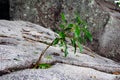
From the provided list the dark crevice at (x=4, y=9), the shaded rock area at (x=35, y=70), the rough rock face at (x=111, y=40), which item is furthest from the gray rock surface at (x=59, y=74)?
the dark crevice at (x=4, y=9)

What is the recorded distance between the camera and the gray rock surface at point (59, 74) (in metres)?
2.91

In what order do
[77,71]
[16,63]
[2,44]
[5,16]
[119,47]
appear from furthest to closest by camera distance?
[5,16] < [119,47] < [2,44] < [77,71] < [16,63]

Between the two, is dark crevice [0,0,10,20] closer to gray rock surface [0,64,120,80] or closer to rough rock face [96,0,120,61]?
rough rock face [96,0,120,61]

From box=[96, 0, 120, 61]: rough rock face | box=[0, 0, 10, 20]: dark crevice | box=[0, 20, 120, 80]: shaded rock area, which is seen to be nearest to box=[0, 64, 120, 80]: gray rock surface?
box=[0, 20, 120, 80]: shaded rock area

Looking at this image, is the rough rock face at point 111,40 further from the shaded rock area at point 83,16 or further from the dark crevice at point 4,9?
the dark crevice at point 4,9

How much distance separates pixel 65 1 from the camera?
7.88 meters

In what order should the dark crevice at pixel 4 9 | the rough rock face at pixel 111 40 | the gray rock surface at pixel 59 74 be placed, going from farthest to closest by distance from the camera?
the dark crevice at pixel 4 9 → the rough rock face at pixel 111 40 → the gray rock surface at pixel 59 74

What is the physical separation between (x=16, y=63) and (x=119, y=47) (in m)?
4.85

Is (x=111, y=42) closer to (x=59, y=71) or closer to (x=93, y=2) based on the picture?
(x=93, y=2)

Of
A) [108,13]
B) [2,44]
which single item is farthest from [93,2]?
[2,44]

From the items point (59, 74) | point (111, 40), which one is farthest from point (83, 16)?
point (59, 74)

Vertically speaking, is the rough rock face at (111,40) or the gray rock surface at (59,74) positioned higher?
the gray rock surface at (59,74)

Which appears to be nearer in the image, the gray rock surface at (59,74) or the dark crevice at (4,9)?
the gray rock surface at (59,74)

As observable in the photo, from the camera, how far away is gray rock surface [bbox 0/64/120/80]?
2912 millimetres
